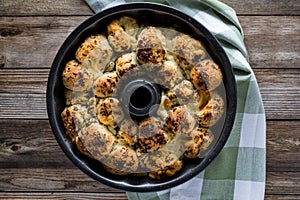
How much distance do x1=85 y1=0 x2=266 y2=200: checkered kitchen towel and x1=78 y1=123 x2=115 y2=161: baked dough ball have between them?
326mm

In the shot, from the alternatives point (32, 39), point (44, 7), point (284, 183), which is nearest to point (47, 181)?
point (32, 39)

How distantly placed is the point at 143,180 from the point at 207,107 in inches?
10.0

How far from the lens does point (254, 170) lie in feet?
5.03

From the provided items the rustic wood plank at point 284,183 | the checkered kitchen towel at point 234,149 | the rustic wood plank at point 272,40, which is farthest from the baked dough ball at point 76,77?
the rustic wood plank at point 284,183

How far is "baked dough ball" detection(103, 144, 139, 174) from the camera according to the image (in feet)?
4.09

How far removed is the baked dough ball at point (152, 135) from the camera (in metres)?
1.22

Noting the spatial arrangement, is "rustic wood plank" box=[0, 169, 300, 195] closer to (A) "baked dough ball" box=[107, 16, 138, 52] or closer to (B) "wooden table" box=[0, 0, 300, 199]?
(B) "wooden table" box=[0, 0, 300, 199]

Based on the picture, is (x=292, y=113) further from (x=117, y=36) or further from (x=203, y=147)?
(x=117, y=36)

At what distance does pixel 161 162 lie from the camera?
1.26 metres

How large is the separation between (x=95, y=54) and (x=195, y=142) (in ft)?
1.09

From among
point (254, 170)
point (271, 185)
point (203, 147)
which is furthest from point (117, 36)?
point (271, 185)

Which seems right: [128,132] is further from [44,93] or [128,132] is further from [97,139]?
[44,93]

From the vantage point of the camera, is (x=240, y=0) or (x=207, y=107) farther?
(x=240, y=0)

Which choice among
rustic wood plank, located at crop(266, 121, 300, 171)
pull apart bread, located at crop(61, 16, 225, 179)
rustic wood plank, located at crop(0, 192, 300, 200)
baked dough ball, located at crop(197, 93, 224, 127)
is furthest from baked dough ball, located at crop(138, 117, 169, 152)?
rustic wood plank, located at crop(266, 121, 300, 171)
